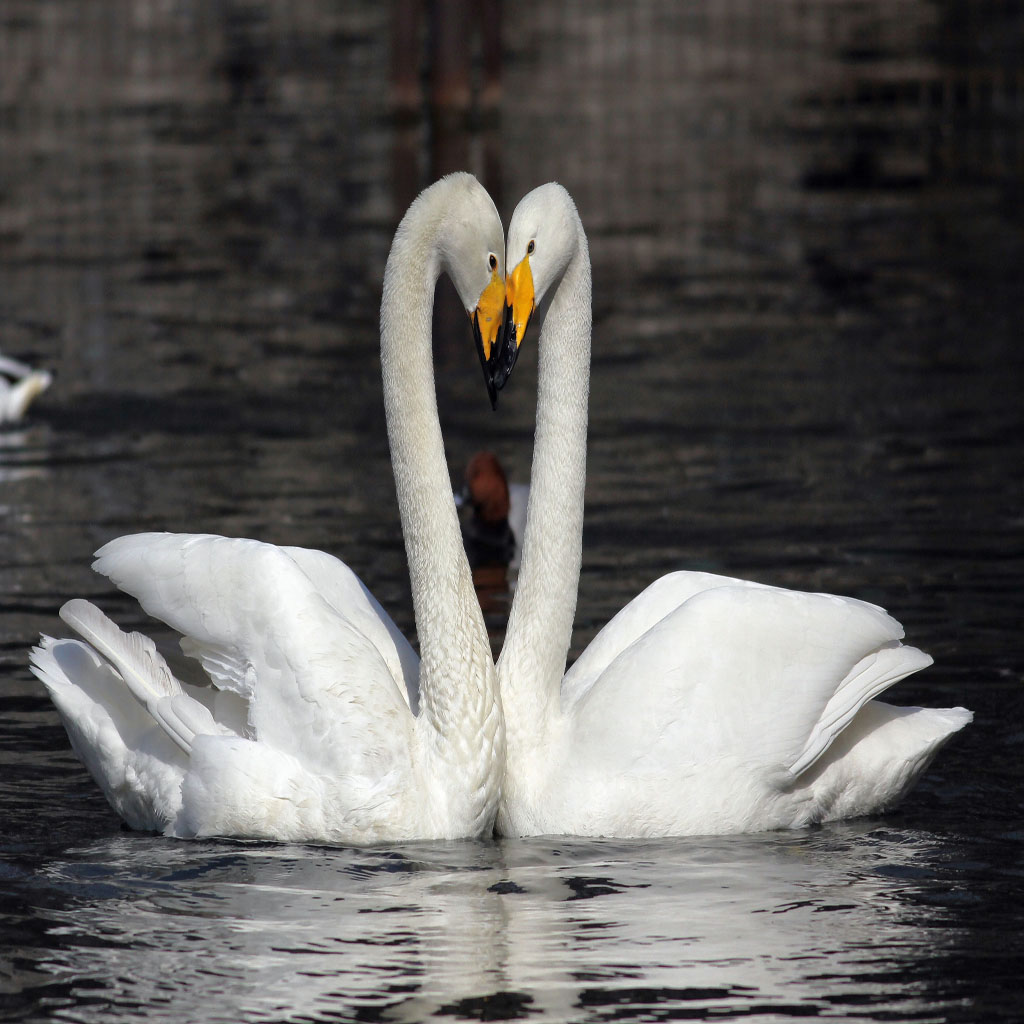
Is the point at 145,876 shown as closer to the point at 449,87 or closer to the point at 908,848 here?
the point at 908,848

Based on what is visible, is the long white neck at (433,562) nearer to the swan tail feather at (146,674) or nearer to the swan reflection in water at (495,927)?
the swan reflection in water at (495,927)

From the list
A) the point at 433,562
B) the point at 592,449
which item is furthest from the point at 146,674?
the point at 592,449

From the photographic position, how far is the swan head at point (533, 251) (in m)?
7.00

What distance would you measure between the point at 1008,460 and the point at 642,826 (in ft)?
20.2

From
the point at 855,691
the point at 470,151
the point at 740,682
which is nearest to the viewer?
the point at 740,682

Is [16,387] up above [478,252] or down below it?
above

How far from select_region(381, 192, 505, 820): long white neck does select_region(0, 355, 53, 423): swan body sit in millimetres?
7588

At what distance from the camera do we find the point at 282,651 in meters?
6.93

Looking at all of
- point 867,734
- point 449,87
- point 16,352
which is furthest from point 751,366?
point 449,87

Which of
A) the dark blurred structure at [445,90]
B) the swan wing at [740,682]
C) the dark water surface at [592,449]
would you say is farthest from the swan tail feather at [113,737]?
the dark blurred structure at [445,90]

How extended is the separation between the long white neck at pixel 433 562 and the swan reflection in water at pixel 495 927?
11.4 inches

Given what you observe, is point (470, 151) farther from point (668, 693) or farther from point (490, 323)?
point (668, 693)

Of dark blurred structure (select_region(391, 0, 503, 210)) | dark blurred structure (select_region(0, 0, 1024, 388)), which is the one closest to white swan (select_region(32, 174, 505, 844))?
dark blurred structure (select_region(0, 0, 1024, 388))

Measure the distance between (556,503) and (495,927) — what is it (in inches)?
66.4
